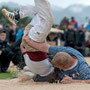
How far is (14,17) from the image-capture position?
753cm

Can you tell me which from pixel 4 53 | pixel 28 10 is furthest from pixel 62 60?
pixel 4 53

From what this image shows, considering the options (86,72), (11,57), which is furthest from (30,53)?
(11,57)

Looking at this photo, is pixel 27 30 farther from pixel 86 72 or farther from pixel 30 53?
pixel 86 72

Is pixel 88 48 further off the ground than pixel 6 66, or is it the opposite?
pixel 6 66

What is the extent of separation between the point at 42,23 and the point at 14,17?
752mm

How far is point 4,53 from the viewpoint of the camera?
1191cm

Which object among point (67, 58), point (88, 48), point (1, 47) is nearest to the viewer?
A: point (67, 58)

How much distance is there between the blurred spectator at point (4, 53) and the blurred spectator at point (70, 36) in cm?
830

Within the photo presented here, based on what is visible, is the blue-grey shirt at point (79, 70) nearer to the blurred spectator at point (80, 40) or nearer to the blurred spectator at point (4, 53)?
the blurred spectator at point (4, 53)

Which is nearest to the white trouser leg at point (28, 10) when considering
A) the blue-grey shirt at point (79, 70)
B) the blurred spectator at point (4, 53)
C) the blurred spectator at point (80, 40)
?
the blue-grey shirt at point (79, 70)

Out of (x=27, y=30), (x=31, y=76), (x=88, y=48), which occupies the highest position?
(x=27, y=30)

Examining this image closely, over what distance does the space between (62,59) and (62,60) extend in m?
0.03

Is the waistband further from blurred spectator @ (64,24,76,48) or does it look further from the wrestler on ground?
blurred spectator @ (64,24,76,48)

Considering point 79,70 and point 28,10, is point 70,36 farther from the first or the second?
point 79,70
